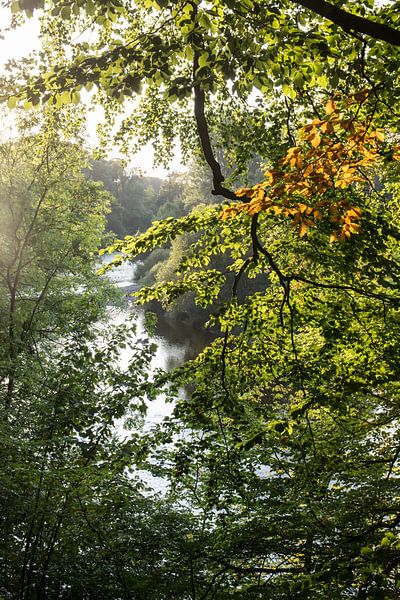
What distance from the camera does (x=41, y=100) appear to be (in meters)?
4.59

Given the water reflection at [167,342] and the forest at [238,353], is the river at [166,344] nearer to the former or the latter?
the water reflection at [167,342]

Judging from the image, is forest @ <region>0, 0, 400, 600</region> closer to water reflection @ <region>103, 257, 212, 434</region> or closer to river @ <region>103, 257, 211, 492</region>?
river @ <region>103, 257, 211, 492</region>

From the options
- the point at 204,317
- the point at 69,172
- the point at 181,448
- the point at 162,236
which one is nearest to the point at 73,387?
the point at 181,448

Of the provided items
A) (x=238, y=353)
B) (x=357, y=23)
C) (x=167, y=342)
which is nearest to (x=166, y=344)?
(x=167, y=342)

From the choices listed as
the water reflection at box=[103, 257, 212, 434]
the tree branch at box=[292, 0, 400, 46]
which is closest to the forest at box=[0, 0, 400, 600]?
the tree branch at box=[292, 0, 400, 46]

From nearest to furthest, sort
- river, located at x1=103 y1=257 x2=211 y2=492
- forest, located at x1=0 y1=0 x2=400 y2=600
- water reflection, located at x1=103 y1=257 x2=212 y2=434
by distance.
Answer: forest, located at x1=0 y1=0 x2=400 y2=600 < river, located at x1=103 y1=257 x2=211 y2=492 < water reflection, located at x1=103 y1=257 x2=212 y2=434

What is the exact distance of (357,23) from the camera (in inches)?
112

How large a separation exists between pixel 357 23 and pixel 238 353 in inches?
206

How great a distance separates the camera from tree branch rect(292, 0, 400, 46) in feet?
9.25

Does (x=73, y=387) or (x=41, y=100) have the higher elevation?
(x=41, y=100)

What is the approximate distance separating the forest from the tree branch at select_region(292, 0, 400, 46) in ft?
0.04

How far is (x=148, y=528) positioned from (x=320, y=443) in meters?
2.46

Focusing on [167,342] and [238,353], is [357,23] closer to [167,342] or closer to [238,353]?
[238,353]

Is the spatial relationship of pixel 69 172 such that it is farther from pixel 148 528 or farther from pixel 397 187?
pixel 148 528
